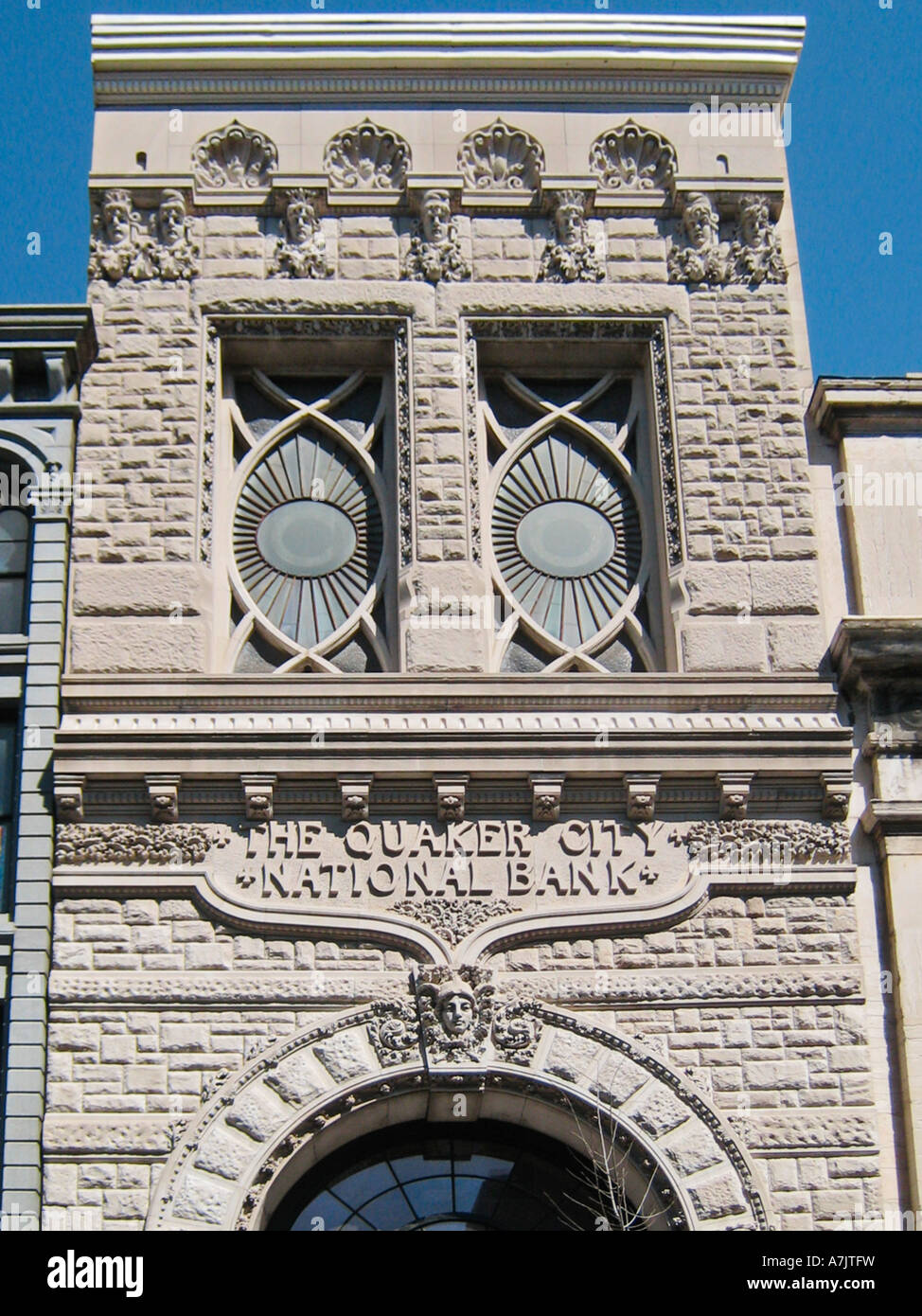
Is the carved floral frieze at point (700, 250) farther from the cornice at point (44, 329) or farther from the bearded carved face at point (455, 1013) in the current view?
the bearded carved face at point (455, 1013)

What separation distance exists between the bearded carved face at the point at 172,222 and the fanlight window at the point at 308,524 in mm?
1376

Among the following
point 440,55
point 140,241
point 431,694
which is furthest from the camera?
point 440,55

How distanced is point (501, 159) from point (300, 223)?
6.78ft

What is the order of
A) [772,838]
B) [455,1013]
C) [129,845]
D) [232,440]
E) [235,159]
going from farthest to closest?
[235,159] < [232,440] < [772,838] < [129,845] < [455,1013]

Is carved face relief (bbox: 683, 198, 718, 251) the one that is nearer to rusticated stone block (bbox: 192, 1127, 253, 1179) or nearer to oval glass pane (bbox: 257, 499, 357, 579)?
oval glass pane (bbox: 257, 499, 357, 579)

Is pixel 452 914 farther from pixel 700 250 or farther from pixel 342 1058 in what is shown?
pixel 700 250

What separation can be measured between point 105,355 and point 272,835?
4909 millimetres

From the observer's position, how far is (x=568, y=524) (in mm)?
19531

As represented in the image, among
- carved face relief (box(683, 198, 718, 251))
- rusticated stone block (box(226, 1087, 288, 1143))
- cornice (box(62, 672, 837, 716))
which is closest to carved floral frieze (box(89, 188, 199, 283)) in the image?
cornice (box(62, 672, 837, 716))

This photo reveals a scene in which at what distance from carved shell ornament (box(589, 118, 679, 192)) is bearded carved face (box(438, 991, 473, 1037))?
320 inches

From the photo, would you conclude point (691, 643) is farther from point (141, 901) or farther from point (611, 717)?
point (141, 901)

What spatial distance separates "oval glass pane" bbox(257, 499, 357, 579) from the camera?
1925cm

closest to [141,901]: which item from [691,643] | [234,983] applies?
[234,983]

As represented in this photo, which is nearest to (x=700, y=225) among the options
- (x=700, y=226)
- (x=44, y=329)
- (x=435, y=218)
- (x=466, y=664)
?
(x=700, y=226)
